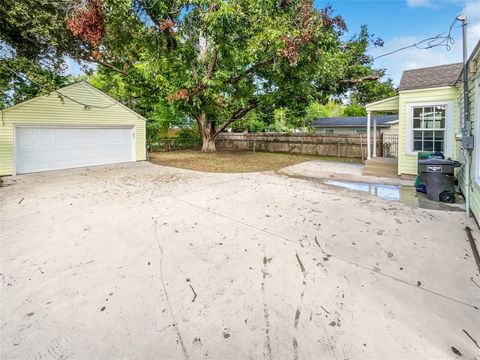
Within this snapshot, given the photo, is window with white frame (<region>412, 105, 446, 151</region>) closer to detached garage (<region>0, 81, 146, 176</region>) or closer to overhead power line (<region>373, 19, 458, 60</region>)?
overhead power line (<region>373, 19, 458, 60</region>)

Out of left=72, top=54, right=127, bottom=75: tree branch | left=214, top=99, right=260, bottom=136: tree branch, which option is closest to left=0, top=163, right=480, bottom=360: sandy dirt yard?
left=72, top=54, right=127, bottom=75: tree branch

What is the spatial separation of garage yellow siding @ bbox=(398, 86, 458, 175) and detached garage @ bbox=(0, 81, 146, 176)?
10.7 meters

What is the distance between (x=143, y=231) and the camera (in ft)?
13.5

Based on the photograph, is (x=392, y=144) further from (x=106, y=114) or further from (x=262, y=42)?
(x=106, y=114)

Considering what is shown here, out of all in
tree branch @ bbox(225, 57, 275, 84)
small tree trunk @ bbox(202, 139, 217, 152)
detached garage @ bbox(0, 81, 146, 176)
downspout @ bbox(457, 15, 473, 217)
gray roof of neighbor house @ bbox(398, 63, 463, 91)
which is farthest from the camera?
small tree trunk @ bbox(202, 139, 217, 152)

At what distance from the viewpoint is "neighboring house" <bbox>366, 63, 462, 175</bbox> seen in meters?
7.00

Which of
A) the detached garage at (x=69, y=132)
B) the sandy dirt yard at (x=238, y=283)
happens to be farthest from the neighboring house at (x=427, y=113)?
A: the detached garage at (x=69, y=132)

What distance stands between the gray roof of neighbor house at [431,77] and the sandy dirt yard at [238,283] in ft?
14.1

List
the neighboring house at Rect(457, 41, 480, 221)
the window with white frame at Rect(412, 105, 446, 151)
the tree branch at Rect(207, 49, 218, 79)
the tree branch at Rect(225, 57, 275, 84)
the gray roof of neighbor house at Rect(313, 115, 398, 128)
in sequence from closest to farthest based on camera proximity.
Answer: the neighboring house at Rect(457, 41, 480, 221)
the window with white frame at Rect(412, 105, 446, 151)
the tree branch at Rect(225, 57, 275, 84)
the tree branch at Rect(207, 49, 218, 79)
the gray roof of neighbor house at Rect(313, 115, 398, 128)

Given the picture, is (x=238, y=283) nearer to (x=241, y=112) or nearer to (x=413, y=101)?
(x=413, y=101)

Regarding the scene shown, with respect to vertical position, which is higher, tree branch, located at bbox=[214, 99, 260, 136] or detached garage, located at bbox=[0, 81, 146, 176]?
tree branch, located at bbox=[214, 99, 260, 136]

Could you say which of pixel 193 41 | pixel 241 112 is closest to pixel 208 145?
pixel 241 112

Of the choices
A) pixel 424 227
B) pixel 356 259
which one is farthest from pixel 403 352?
pixel 424 227

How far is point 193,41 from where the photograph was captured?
10.5m
